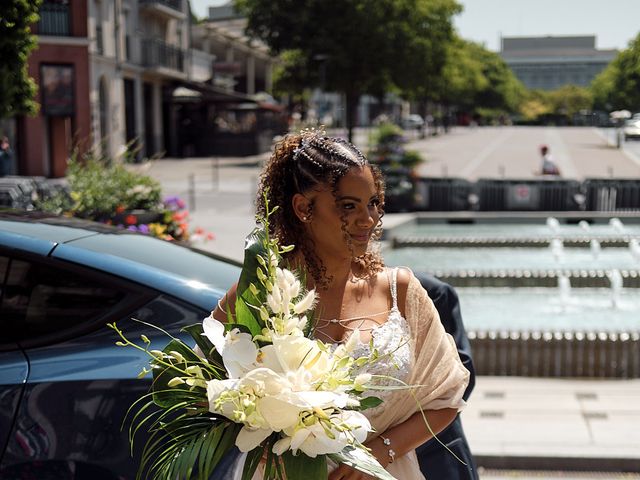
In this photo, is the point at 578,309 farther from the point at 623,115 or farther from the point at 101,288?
the point at 623,115

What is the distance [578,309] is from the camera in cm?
1315

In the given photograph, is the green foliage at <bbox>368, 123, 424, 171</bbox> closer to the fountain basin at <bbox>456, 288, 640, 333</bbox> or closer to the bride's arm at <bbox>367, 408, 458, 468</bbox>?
the fountain basin at <bbox>456, 288, 640, 333</bbox>

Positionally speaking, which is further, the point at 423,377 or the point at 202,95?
the point at 202,95

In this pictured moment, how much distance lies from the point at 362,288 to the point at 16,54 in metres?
8.03

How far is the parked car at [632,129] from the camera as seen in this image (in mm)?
60156

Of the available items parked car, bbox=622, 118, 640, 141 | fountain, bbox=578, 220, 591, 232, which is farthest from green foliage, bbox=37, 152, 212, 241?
parked car, bbox=622, 118, 640, 141

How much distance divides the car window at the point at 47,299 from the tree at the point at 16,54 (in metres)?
5.94

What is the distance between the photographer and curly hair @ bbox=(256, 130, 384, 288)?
2.61 metres

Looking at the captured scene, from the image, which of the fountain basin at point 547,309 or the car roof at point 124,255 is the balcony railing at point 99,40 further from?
the car roof at point 124,255

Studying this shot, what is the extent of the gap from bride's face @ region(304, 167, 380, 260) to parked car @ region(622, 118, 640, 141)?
60718mm

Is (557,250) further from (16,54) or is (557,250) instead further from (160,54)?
(160,54)

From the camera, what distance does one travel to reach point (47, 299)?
142 inches

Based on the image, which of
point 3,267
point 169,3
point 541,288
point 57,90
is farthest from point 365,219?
point 169,3

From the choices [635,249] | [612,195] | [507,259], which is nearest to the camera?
[635,249]
